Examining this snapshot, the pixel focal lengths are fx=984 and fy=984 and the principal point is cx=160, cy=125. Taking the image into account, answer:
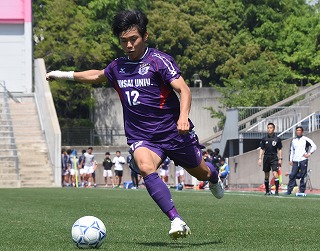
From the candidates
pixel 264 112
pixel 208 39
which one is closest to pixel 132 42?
pixel 264 112

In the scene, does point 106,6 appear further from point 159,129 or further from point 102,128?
point 159,129

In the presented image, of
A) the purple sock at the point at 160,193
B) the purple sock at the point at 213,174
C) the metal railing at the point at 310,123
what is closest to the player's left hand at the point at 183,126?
the purple sock at the point at 160,193

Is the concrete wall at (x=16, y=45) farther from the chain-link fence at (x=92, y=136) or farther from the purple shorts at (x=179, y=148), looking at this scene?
the purple shorts at (x=179, y=148)

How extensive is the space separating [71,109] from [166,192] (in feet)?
176

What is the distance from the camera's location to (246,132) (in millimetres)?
43438

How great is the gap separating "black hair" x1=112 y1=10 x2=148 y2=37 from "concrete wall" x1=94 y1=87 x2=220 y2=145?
50.3m

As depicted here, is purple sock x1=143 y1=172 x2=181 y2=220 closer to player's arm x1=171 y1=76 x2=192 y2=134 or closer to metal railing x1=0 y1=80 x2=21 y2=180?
player's arm x1=171 y1=76 x2=192 y2=134

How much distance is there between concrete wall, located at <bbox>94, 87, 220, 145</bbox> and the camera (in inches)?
2393

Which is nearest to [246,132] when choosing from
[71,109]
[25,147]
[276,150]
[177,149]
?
[25,147]

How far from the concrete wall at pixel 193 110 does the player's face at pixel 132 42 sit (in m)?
50.2

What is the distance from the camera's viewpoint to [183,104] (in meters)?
9.68

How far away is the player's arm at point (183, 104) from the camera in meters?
9.53

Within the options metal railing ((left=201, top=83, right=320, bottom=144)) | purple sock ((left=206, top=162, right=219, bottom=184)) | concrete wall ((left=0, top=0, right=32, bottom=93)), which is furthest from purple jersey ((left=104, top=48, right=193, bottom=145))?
concrete wall ((left=0, top=0, right=32, bottom=93))

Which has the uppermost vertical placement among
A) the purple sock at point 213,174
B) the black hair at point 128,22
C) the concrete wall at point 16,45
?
the concrete wall at point 16,45
